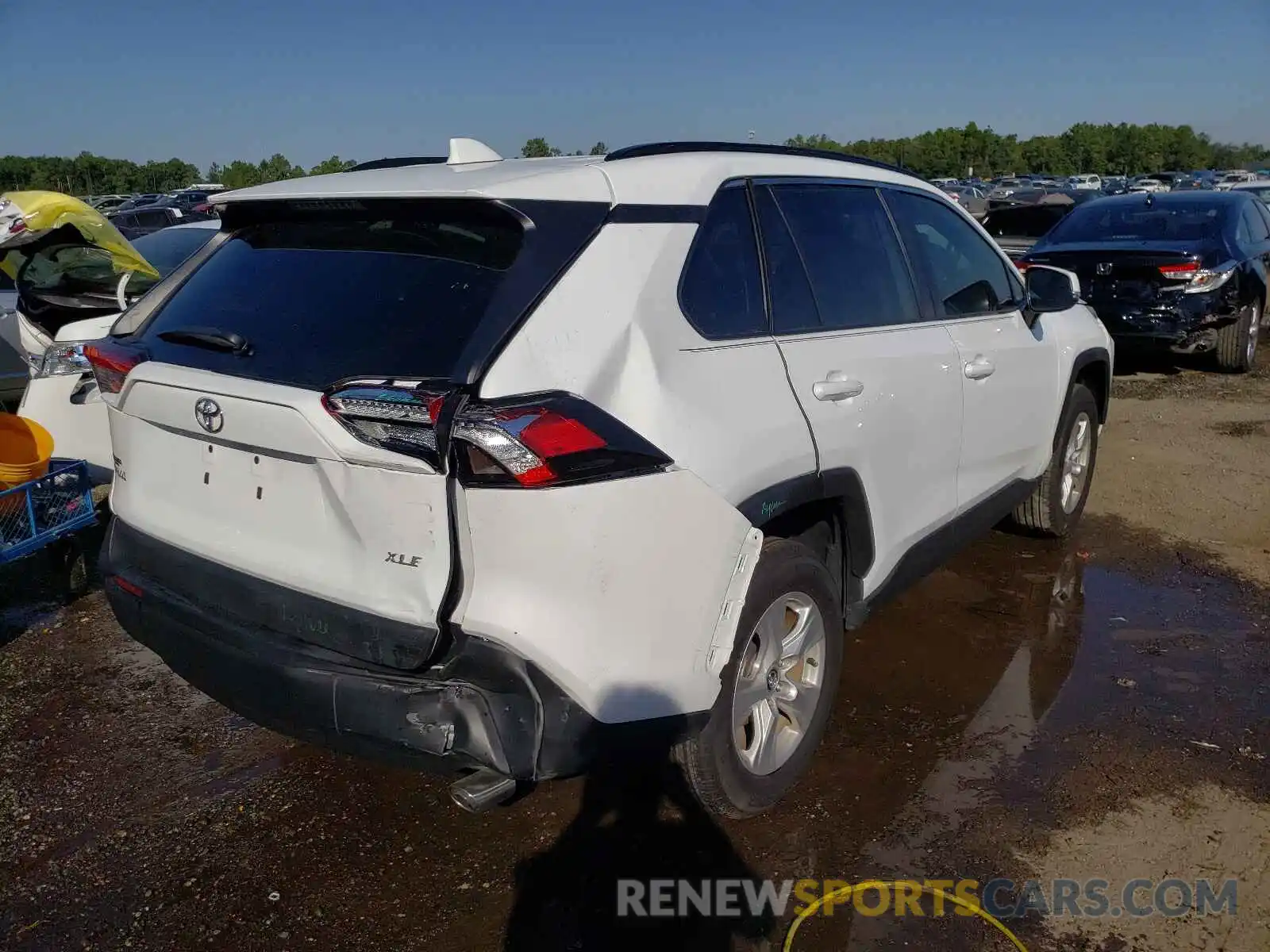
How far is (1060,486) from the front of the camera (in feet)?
16.7

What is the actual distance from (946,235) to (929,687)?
183 centimetres

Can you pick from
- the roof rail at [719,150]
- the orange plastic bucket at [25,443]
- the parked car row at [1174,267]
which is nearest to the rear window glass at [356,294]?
the roof rail at [719,150]

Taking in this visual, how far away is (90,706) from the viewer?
3883 mm

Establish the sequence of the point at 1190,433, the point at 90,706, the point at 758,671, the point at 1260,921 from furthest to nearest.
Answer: the point at 1190,433 → the point at 90,706 → the point at 758,671 → the point at 1260,921

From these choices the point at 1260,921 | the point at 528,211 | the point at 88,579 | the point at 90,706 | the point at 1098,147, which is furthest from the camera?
the point at 1098,147

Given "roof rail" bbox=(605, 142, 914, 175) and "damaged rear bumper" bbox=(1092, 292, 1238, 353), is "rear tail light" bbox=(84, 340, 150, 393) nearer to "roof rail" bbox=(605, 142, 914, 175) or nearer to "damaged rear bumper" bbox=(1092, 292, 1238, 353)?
"roof rail" bbox=(605, 142, 914, 175)

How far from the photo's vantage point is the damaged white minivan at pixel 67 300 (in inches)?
199

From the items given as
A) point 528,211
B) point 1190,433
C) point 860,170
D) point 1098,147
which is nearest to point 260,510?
point 528,211

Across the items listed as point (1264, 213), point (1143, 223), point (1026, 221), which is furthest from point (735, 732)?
point (1026, 221)

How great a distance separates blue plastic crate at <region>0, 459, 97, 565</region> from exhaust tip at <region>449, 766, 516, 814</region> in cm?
296

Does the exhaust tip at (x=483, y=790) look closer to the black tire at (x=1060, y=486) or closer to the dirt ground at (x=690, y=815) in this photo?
the dirt ground at (x=690, y=815)

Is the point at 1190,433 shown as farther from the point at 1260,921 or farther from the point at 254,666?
the point at 254,666

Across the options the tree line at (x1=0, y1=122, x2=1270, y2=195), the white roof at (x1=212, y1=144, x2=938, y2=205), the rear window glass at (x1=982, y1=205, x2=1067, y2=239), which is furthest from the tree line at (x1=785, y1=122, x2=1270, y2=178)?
the white roof at (x1=212, y1=144, x2=938, y2=205)

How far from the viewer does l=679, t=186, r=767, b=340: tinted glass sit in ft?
8.72
